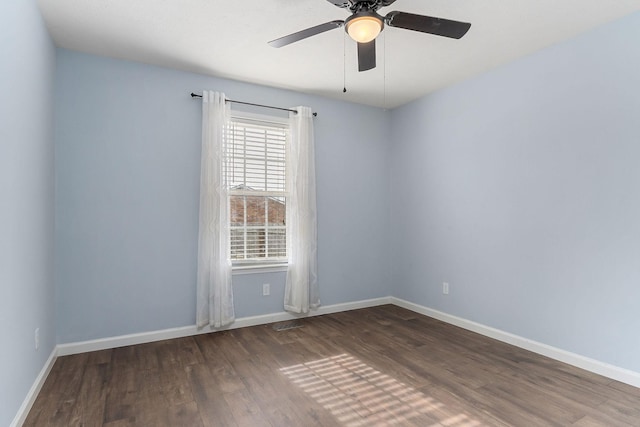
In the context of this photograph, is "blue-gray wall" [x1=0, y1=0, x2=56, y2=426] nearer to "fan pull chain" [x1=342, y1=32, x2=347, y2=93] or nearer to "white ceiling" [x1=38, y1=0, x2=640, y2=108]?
"white ceiling" [x1=38, y1=0, x2=640, y2=108]

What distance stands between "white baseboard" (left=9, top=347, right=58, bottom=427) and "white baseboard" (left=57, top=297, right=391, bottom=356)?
17 centimetres

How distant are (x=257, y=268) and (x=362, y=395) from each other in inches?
73.2

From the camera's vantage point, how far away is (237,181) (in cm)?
362

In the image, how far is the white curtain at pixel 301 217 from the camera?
378 cm

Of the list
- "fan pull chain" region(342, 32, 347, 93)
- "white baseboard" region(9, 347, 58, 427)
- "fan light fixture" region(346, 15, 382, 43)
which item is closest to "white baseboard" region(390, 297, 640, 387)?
"fan pull chain" region(342, 32, 347, 93)

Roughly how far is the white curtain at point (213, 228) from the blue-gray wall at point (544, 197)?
2.35 m

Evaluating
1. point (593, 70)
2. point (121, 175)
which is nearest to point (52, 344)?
point (121, 175)

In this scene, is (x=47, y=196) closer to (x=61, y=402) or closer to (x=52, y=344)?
(x=52, y=344)

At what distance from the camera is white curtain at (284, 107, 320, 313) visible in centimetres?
378

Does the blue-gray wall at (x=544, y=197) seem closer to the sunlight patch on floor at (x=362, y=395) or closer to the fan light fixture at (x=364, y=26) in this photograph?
the sunlight patch on floor at (x=362, y=395)

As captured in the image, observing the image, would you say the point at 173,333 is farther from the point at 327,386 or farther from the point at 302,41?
the point at 302,41

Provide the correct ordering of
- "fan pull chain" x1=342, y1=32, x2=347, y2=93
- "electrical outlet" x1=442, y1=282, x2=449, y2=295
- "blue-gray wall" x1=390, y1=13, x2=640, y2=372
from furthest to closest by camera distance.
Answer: "electrical outlet" x1=442, y1=282, x2=449, y2=295 → "fan pull chain" x1=342, y1=32, x2=347, y2=93 → "blue-gray wall" x1=390, y1=13, x2=640, y2=372

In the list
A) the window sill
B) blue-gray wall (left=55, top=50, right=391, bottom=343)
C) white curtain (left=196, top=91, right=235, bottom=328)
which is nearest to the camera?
blue-gray wall (left=55, top=50, right=391, bottom=343)

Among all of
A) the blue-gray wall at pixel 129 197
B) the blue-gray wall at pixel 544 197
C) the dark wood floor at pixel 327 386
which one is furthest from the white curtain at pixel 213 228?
the blue-gray wall at pixel 544 197
